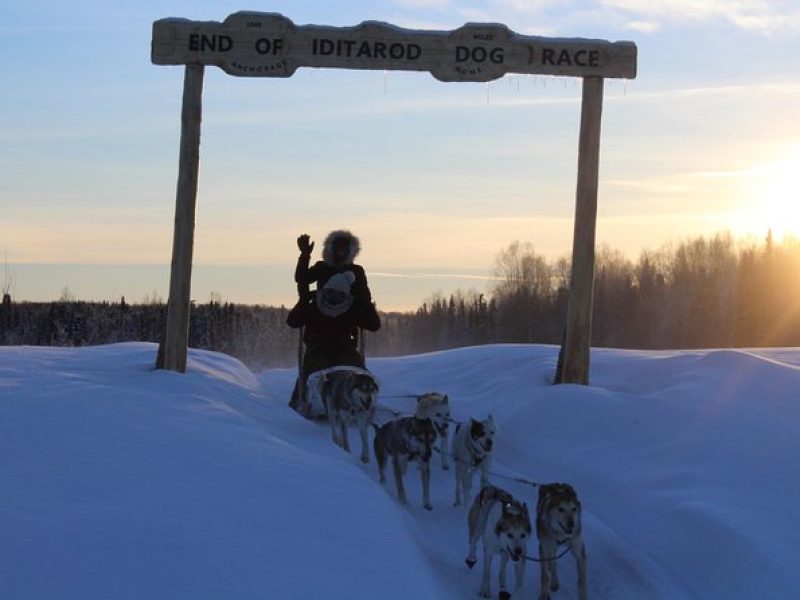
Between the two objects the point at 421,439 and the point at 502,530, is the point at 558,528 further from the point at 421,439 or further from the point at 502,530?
the point at 421,439

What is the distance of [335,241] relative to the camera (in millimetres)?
12586

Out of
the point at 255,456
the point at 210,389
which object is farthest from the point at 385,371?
the point at 255,456

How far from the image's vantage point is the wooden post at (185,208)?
11.9 m

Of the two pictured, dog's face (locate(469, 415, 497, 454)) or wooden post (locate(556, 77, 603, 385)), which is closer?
dog's face (locate(469, 415, 497, 454))

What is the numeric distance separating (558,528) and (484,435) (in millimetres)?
1997

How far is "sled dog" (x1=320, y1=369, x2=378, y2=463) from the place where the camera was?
1012cm

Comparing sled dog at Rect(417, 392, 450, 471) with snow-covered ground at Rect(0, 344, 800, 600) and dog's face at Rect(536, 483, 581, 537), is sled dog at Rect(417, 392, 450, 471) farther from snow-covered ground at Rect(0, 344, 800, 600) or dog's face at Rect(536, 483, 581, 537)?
dog's face at Rect(536, 483, 581, 537)

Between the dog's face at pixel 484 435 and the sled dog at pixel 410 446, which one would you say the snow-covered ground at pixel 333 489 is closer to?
the sled dog at pixel 410 446

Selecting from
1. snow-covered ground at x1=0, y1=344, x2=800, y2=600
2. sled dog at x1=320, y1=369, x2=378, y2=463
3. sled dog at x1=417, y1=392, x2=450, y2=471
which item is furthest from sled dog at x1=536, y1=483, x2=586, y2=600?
sled dog at x1=320, y1=369, x2=378, y2=463

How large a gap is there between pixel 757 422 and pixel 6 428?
6.44 meters

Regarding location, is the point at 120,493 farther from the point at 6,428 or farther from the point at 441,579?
the point at 441,579

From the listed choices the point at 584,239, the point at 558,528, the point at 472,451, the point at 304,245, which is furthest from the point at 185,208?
the point at 558,528

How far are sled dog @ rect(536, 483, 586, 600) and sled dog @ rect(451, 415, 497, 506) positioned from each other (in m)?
1.75

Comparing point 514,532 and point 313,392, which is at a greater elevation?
point 313,392
